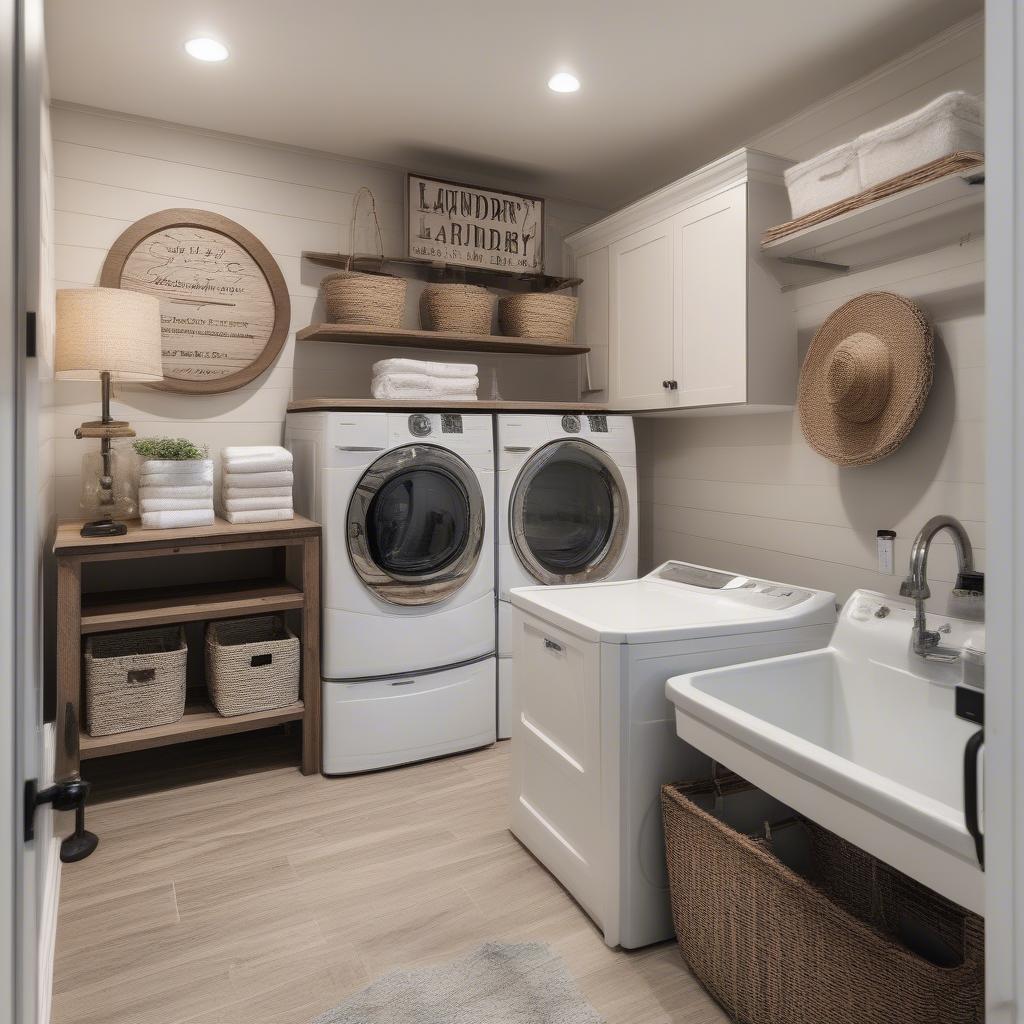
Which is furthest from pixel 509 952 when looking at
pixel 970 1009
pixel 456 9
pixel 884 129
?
pixel 456 9

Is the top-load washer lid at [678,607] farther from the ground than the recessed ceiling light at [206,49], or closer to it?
closer to it

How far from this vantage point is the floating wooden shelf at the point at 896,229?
7.31 feet

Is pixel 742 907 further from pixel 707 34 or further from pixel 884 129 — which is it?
pixel 707 34

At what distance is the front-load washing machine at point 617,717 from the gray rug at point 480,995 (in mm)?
199

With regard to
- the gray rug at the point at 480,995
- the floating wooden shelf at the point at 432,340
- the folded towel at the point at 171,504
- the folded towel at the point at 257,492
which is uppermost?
the floating wooden shelf at the point at 432,340

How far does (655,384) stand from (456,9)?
1.56 meters

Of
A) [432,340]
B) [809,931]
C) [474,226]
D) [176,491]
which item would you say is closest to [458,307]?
[432,340]

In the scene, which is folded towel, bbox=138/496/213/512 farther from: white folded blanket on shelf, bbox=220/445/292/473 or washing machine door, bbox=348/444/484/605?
washing machine door, bbox=348/444/484/605

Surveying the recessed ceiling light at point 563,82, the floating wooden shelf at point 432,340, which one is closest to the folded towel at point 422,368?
the floating wooden shelf at point 432,340

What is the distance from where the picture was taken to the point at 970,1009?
122 centimetres

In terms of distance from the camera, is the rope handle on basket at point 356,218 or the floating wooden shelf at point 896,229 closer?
the floating wooden shelf at point 896,229

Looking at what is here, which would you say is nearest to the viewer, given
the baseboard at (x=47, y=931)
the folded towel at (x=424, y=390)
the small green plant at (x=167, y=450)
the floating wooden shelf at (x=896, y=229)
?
the baseboard at (x=47, y=931)

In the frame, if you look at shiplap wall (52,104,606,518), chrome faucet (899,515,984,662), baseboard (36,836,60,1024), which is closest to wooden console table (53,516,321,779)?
baseboard (36,836,60,1024)

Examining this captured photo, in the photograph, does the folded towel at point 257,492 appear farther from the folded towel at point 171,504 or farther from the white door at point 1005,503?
the white door at point 1005,503
